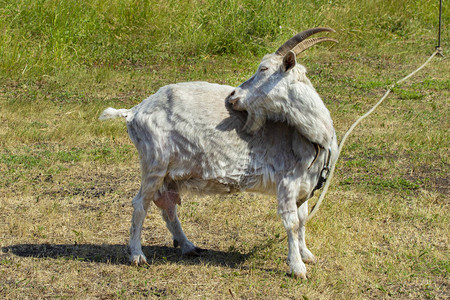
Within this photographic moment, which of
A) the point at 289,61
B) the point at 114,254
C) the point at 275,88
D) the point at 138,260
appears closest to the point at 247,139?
the point at 275,88

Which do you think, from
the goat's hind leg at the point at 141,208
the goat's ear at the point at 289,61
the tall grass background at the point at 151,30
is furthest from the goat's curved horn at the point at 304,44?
the tall grass background at the point at 151,30

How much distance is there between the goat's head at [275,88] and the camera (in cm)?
477

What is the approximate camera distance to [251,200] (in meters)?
6.69

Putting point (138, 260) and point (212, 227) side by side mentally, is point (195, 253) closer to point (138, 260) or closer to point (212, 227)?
point (138, 260)

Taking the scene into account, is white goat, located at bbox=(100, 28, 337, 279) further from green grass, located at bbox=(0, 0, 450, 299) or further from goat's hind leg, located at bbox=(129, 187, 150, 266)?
green grass, located at bbox=(0, 0, 450, 299)

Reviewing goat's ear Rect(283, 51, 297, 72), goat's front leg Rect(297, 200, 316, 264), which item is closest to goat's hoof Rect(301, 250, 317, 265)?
goat's front leg Rect(297, 200, 316, 264)

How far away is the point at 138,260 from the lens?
5.16 metres

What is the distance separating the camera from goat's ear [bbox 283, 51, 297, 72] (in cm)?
465

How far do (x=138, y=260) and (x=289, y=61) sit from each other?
2.08 m

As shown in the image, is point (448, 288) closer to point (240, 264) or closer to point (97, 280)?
point (240, 264)

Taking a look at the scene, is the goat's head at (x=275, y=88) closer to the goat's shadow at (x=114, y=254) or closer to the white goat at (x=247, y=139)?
the white goat at (x=247, y=139)

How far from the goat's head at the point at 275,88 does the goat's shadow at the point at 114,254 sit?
1213 mm

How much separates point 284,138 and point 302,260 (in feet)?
3.65

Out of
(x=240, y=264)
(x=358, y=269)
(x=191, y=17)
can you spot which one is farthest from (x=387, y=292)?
(x=191, y=17)
